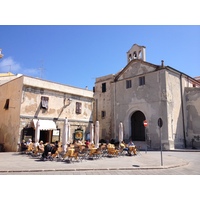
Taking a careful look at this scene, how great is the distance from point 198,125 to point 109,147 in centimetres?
1408

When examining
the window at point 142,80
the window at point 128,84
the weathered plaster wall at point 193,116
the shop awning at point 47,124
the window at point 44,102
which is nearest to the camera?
the shop awning at point 47,124

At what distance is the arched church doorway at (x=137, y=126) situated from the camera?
82.5 feet

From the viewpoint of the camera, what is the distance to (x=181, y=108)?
24.1 metres

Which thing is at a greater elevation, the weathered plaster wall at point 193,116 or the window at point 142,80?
the window at point 142,80

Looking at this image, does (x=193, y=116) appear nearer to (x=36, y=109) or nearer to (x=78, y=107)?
(x=78, y=107)

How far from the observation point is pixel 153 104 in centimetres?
2352

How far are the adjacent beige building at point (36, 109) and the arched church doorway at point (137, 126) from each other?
19.9 ft

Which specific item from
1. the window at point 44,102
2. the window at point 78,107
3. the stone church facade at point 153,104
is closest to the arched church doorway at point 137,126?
the stone church facade at point 153,104

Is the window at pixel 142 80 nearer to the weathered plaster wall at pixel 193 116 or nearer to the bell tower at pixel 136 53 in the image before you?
the bell tower at pixel 136 53

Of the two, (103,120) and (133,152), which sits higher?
(103,120)

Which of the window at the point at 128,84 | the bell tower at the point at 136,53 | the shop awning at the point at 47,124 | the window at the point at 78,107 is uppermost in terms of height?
the bell tower at the point at 136,53

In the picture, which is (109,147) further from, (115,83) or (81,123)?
(115,83)

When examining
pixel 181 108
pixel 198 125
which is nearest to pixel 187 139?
pixel 198 125

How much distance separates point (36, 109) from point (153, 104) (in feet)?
42.5
